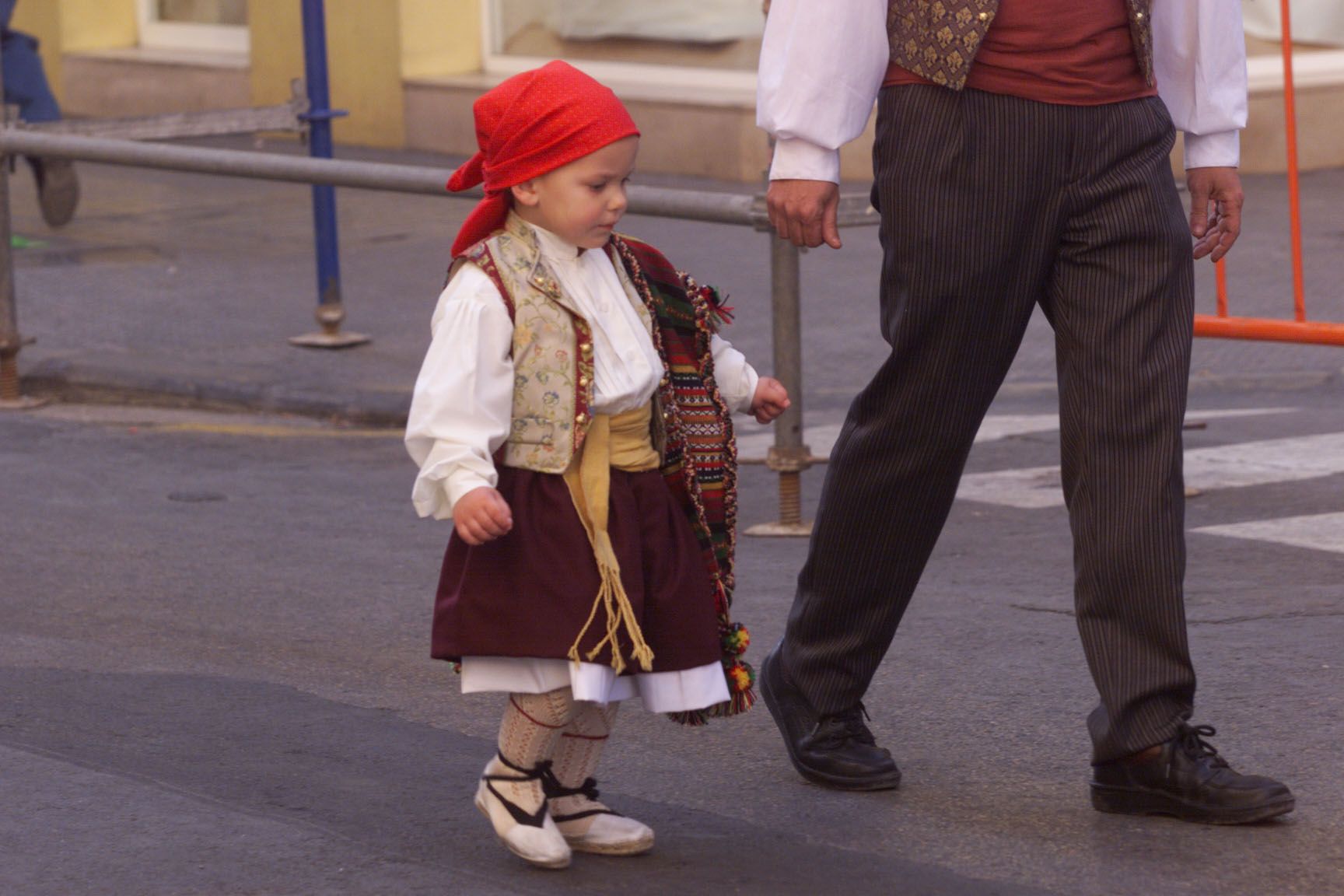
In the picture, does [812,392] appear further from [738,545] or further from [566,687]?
[566,687]

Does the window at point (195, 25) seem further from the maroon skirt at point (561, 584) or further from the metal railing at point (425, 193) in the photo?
the maroon skirt at point (561, 584)

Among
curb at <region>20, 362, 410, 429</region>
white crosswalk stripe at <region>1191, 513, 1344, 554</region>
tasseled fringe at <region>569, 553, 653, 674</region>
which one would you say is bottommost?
white crosswalk stripe at <region>1191, 513, 1344, 554</region>

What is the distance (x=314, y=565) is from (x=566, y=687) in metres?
2.52

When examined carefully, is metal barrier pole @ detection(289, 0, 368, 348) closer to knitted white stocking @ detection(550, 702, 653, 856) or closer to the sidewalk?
the sidewalk

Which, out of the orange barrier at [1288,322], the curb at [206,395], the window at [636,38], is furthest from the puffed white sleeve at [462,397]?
the window at [636,38]

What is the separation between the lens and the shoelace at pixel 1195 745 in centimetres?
381

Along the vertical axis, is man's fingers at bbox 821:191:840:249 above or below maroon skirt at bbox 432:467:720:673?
above

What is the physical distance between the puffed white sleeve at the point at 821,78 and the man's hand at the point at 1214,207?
67 cm

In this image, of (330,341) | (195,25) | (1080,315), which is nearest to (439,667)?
(1080,315)

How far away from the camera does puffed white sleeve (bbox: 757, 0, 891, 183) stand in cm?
375

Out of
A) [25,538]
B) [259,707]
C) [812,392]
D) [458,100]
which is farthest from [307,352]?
[458,100]

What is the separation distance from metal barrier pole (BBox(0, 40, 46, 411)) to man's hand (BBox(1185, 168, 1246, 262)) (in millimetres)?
5376

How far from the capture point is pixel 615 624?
3533mm

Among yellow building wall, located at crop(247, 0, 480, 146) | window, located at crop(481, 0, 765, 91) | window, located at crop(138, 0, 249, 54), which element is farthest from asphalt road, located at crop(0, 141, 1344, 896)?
window, located at crop(138, 0, 249, 54)
